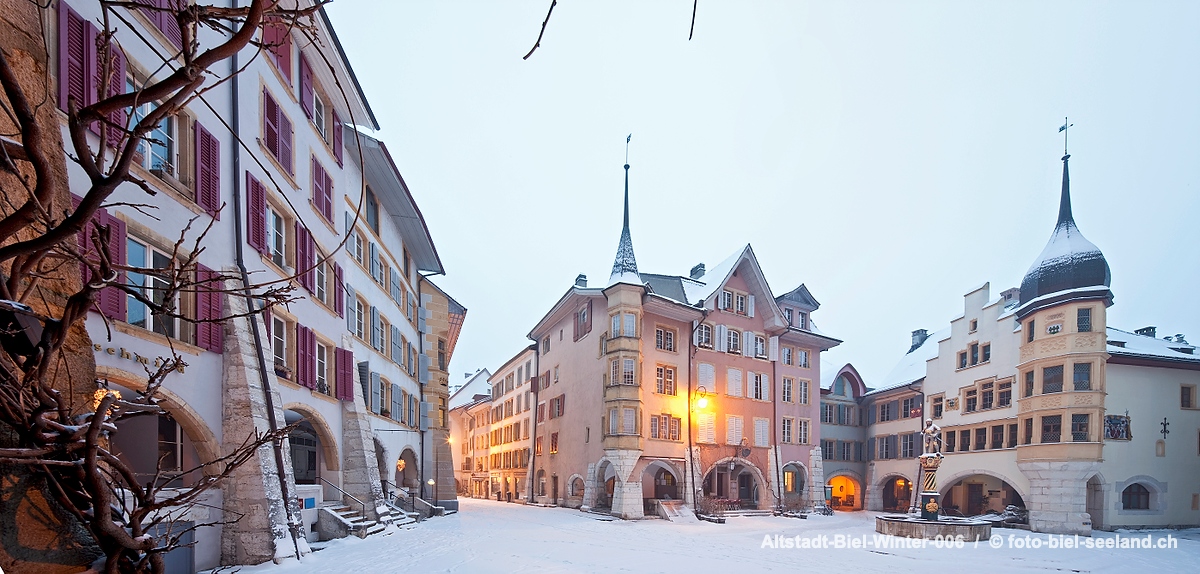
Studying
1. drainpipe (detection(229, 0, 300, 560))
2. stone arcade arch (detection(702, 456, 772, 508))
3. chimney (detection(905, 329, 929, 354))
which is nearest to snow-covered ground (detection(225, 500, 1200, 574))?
drainpipe (detection(229, 0, 300, 560))

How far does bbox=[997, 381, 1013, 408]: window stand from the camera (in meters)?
33.6

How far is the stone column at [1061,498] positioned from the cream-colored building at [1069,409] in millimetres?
44

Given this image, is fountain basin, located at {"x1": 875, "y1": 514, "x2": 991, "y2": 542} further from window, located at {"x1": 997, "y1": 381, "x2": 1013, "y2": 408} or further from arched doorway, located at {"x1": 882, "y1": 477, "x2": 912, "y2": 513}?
arched doorway, located at {"x1": 882, "y1": 477, "x2": 912, "y2": 513}

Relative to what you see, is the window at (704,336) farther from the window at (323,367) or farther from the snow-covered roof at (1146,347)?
the window at (323,367)

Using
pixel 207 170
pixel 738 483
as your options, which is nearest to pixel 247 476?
pixel 207 170

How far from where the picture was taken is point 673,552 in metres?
19.1

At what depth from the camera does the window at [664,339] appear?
113 ft

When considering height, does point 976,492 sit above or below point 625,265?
below

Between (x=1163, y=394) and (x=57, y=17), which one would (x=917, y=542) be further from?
(x=57, y=17)

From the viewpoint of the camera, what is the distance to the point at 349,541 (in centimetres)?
1678

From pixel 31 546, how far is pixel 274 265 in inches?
572

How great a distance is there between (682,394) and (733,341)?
494cm

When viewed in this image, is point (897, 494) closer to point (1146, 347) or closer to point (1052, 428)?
point (1052, 428)

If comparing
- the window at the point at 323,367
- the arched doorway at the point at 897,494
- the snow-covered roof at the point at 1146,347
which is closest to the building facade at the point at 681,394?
the arched doorway at the point at 897,494
